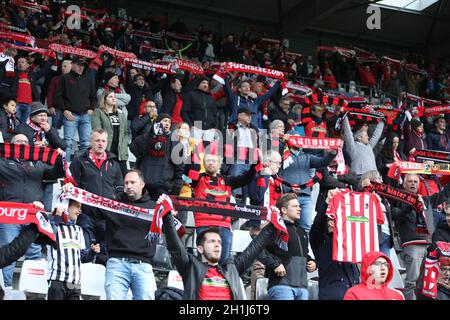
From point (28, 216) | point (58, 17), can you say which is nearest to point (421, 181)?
point (28, 216)

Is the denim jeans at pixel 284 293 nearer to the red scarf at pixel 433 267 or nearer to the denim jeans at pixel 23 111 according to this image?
the red scarf at pixel 433 267

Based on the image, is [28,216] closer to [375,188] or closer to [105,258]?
[105,258]

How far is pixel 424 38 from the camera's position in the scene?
2538 centimetres

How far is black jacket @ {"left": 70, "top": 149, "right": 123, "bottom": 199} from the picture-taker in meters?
7.83

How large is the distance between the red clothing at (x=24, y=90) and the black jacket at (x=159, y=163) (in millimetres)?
2763

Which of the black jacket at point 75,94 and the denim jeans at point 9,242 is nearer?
the denim jeans at point 9,242

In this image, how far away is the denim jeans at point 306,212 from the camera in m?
9.32

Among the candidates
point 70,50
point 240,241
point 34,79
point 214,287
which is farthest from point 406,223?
point 70,50

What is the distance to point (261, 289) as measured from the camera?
673 cm

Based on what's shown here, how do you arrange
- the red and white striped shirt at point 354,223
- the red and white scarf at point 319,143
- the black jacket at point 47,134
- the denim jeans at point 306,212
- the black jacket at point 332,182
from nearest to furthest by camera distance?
the red and white striped shirt at point 354,223 → the black jacket at point 47,134 → the black jacket at point 332,182 → the denim jeans at point 306,212 → the red and white scarf at point 319,143

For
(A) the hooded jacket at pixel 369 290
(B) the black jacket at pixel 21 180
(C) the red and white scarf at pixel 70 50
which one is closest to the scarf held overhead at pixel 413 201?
(A) the hooded jacket at pixel 369 290

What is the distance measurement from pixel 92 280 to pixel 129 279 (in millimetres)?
722

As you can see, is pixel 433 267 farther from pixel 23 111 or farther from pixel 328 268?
pixel 23 111

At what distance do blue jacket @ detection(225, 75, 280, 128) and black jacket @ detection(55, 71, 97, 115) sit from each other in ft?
6.74
